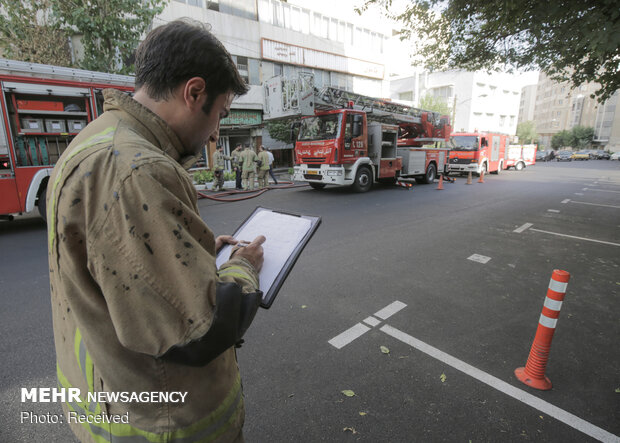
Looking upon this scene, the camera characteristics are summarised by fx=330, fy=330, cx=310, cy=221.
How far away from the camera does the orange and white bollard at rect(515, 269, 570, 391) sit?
2428 millimetres

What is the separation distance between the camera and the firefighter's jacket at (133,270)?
71 centimetres

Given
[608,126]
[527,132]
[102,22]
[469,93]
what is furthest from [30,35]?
[608,126]

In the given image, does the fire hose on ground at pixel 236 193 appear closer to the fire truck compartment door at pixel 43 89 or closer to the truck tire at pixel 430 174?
the fire truck compartment door at pixel 43 89

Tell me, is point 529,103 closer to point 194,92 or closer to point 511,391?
point 511,391

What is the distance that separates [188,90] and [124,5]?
12.4m

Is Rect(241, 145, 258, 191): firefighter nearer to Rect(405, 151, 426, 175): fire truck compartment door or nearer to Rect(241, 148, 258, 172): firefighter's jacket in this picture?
Rect(241, 148, 258, 172): firefighter's jacket

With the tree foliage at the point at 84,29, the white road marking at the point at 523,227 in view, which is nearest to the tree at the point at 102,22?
the tree foliage at the point at 84,29

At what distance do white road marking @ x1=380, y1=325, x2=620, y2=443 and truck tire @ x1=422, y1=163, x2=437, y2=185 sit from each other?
13.9m

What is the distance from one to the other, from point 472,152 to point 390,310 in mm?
18323

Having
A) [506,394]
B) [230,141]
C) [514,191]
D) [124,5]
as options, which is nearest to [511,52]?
[514,191]

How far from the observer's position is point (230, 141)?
861 inches

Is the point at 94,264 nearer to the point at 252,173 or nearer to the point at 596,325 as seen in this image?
the point at 596,325

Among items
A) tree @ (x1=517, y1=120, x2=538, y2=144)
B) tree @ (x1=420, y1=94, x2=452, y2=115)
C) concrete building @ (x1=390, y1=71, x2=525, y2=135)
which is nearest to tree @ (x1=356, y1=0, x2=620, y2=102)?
tree @ (x1=420, y1=94, x2=452, y2=115)

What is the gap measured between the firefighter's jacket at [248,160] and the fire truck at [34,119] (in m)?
5.89
